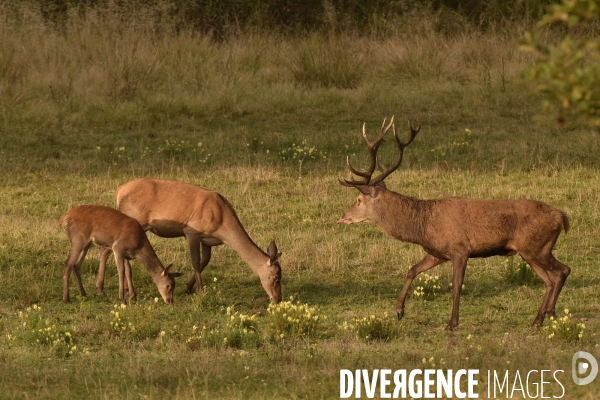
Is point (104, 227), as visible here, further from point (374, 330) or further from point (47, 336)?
point (374, 330)

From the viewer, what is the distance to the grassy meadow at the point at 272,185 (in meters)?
8.59

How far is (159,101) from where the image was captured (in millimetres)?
18891

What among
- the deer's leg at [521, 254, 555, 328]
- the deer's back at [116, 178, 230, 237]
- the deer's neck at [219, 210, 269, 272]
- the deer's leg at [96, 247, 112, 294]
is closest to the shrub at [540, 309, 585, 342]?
the deer's leg at [521, 254, 555, 328]

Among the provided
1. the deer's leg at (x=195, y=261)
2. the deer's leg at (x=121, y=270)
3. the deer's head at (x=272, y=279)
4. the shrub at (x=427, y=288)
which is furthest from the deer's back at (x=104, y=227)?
the shrub at (x=427, y=288)

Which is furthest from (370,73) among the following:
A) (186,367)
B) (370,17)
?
(186,367)

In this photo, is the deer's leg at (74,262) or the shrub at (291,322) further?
the deer's leg at (74,262)

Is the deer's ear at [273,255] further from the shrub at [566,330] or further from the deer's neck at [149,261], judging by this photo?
the shrub at [566,330]

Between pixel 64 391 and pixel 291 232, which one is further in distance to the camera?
pixel 291 232

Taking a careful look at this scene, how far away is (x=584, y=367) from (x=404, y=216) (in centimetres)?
280

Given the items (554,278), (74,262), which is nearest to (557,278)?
(554,278)

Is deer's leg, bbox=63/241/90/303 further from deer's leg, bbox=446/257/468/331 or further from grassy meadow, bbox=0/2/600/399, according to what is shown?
deer's leg, bbox=446/257/468/331

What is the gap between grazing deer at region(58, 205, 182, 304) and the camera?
1080cm

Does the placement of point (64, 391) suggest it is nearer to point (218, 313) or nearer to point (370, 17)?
point (218, 313)

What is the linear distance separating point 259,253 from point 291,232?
2257 mm
